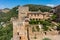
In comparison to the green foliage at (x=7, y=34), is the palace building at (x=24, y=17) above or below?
above

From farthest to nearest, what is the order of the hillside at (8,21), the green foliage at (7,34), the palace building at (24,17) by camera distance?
the hillside at (8,21)
the green foliage at (7,34)
the palace building at (24,17)

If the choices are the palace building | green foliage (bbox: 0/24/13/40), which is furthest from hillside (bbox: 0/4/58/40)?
the palace building

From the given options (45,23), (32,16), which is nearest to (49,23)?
(45,23)

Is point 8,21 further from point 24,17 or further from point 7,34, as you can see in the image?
point 24,17

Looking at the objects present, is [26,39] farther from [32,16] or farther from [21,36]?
[32,16]

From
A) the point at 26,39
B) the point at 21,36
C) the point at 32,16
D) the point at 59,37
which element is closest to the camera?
the point at 21,36

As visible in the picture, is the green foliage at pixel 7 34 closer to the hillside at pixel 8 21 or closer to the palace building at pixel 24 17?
the hillside at pixel 8 21

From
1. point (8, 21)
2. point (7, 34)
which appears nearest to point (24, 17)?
point (7, 34)

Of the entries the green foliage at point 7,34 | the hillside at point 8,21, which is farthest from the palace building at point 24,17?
the green foliage at point 7,34

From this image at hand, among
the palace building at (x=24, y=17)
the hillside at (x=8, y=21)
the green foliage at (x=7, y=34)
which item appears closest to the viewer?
the palace building at (x=24, y=17)

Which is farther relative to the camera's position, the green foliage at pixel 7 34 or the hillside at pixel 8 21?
the hillside at pixel 8 21

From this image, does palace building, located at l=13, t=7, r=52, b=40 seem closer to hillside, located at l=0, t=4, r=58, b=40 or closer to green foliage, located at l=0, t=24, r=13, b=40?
hillside, located at l=0, t=4, r=58, b=40
